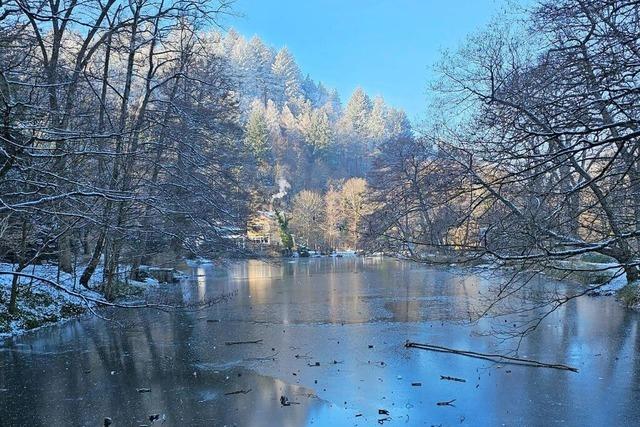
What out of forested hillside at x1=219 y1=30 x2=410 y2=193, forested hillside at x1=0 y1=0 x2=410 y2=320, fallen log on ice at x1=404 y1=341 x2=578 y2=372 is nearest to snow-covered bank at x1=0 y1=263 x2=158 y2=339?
forested hillside at x1=0 y1=0 x2=410 y2=320

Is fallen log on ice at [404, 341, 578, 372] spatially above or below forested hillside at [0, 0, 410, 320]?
below

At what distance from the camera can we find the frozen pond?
242 inches

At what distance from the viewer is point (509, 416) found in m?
6.03

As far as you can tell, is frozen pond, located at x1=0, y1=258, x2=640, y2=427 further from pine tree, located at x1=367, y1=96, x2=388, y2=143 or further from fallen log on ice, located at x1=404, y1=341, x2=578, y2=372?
pine tree, located at x1=367, y1=96, x2=388, y2=143

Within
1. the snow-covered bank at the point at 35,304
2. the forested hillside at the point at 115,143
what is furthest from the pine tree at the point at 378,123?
the snow-covered bank at the point at 35,304

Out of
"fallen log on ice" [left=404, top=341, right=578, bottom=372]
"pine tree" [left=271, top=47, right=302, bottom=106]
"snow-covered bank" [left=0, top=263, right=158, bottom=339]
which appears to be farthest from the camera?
"pine tree" [left=271, top=47, right=302, bottom=106]

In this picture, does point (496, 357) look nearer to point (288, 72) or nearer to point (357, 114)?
point (357, 114)

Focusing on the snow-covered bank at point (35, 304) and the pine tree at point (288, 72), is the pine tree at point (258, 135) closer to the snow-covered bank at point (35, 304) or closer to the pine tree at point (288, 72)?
the pine tree at point (288, 72)

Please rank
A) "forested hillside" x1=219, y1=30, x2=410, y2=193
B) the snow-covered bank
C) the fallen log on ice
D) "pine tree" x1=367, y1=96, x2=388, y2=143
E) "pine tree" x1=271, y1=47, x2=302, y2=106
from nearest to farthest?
1. the fallen log on ice
2. the snow-covered bank
3. "forested hillside" x1=219, y1=30, x2=410, y2=193
4. "pine tree" x1=367, y1=96, x2=388, y2=143
5. "pine tree" x1=271, y1=47, x2=302, y2=106

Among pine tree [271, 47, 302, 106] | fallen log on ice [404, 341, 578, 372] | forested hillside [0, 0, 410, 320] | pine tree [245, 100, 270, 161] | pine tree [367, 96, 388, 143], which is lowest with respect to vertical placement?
fallen log on ice [404, 341, 578, 372]

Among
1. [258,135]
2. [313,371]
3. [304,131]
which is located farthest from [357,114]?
[313,371]

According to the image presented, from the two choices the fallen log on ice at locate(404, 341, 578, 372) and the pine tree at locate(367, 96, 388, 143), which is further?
the pine tree at locate(367, 96, 388, 143)

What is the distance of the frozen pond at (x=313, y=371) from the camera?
20.2 feet

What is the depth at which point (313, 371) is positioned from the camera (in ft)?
26.4
